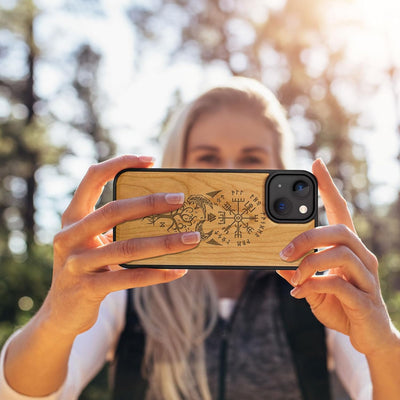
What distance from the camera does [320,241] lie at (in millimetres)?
1223

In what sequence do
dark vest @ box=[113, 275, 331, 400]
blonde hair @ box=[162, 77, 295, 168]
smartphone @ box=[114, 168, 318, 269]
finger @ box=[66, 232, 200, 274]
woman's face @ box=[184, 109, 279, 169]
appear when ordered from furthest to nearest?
blonde hair @ box=[162, 77, 295, 168]
woman's face @ box=[184, 109, 279, 169]
dark vest @ box=[113, 275, 331, 400]
smartphone @ box=[114, 168, 318, 269]
finger @ box=[66, 232, 200, 274]

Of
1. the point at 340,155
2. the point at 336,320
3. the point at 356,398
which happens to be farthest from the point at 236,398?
the point at 340,155

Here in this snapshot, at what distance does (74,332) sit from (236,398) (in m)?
1.10

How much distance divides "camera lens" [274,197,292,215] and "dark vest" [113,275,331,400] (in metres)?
0.91

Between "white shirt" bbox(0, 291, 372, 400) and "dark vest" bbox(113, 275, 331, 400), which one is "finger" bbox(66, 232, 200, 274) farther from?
"dark vest" bbox(113, 275, 331, 400)

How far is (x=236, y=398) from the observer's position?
6.79 feet

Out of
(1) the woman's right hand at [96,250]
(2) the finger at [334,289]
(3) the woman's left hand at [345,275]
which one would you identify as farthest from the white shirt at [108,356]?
(2) the finger at [334,289]

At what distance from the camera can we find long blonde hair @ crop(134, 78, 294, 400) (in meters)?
2.09

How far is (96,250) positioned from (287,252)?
582 millimetres

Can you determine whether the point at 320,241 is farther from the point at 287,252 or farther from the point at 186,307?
the point at 186,307

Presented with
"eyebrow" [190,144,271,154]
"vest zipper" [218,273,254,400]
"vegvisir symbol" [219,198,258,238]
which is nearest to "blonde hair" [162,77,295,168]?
"eyebrow" [190,144,271,154]

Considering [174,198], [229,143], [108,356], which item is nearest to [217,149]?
[229,143]

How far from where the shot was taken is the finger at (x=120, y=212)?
1.23 m

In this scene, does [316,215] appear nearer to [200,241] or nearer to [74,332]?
[200,241]
